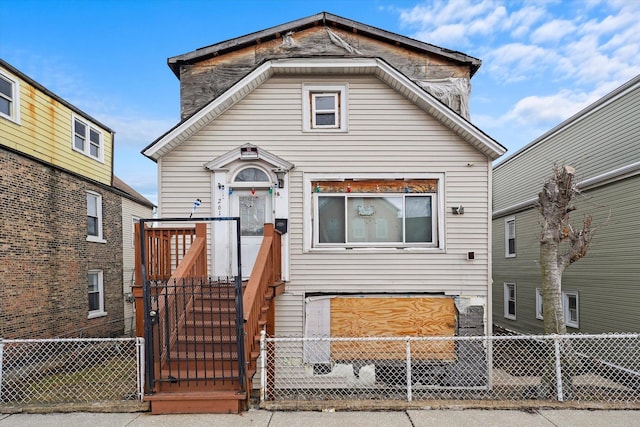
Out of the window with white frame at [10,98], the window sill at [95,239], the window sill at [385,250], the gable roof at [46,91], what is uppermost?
the gable roof at [46,91]

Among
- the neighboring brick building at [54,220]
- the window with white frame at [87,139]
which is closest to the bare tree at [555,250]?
the neighboring brick building at [54,220]

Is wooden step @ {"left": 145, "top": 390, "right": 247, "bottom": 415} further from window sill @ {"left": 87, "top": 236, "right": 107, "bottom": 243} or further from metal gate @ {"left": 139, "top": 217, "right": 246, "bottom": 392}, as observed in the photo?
window sill @ {"left": 87, "top": 236, "right": 107, "bottom": 243}

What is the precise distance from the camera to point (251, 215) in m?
8.30

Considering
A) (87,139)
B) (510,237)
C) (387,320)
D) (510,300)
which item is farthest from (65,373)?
(510,237)

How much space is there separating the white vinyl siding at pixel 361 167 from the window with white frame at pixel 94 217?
293 inches

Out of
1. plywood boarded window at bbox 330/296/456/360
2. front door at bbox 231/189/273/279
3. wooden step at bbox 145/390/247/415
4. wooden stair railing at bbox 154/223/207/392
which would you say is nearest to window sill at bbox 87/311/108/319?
front door at bbox 231/189/273/279

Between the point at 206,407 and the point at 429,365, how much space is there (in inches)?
183

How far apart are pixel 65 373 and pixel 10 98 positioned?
7.35 m

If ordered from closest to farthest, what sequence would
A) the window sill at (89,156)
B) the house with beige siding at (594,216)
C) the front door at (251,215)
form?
the front door at (251,215)
the house with beige siding at (594,216)
the window sill at (89,156)

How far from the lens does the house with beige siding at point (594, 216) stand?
995 cm

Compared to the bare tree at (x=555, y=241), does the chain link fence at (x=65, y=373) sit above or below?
below

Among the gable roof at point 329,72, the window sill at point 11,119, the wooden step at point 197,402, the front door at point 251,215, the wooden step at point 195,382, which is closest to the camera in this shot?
the wooden step at point 197,402

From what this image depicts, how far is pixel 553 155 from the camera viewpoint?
1384cm

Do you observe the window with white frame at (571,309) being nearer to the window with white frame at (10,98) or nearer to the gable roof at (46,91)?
the window with white frame at (10,98)
